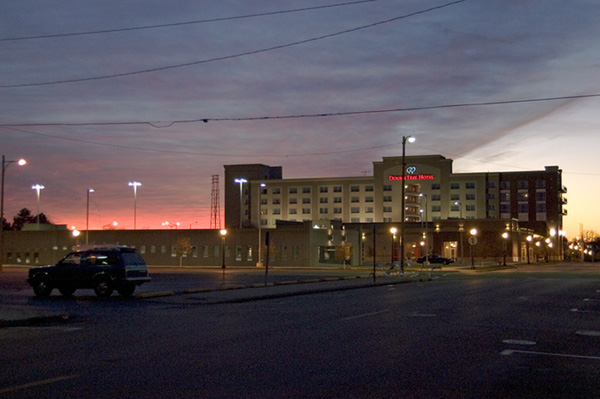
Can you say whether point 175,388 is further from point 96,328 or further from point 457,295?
point 457,295

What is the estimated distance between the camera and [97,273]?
27.0 m

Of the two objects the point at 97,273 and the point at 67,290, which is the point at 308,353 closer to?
the point at 97,273

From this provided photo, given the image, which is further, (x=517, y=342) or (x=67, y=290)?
(x=67, y=290)

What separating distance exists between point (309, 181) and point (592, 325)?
12948 centimetres

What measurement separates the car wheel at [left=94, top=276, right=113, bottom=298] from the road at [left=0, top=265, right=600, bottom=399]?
559 cm

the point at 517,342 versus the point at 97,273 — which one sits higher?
the point at 97,273

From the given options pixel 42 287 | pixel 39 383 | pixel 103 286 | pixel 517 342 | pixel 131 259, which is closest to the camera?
pixel 39 383

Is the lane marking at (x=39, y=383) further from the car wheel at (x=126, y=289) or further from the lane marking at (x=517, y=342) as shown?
the car wheel at (x=126, y=289)

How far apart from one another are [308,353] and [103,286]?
1706 cm

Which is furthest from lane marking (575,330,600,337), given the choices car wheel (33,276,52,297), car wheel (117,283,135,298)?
car wheel (33,276,52,297)

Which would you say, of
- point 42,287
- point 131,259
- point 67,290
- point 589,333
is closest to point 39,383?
point 589,333

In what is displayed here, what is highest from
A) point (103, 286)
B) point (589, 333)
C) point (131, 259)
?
point (131, 259)

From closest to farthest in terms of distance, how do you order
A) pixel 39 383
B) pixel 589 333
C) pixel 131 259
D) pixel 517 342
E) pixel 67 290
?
pixel 39 383, pixel 517 342, pixel 589 333, pixel 131 259, pixel 67 290

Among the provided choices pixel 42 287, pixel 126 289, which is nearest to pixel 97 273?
pixel 126 289
